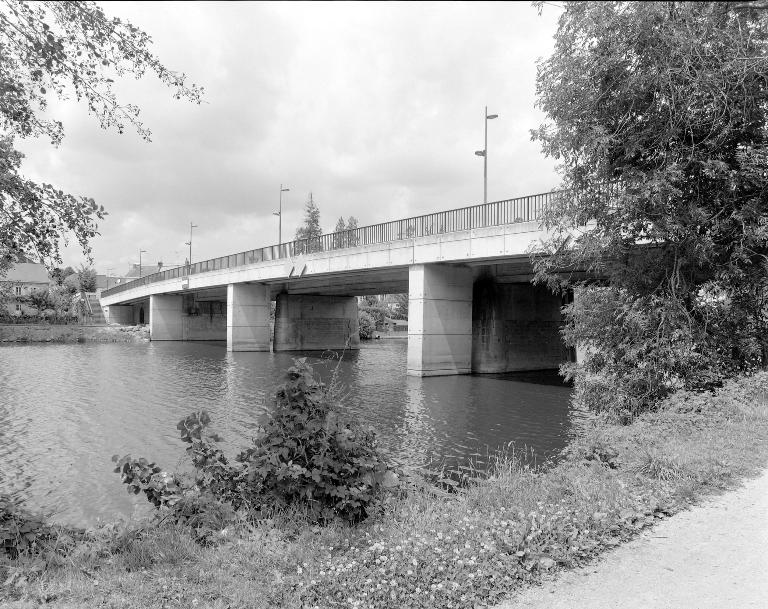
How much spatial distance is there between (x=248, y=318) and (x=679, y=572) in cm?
4195

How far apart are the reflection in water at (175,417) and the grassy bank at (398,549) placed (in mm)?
1572

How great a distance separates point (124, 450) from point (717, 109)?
1396cm

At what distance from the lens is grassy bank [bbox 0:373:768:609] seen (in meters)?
3.85

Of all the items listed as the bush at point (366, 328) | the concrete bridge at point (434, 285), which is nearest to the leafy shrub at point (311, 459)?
the concrete bridge at point (434, 285)

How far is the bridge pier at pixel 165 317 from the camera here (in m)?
59.7

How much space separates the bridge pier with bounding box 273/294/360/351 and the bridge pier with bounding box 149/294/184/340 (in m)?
20.4

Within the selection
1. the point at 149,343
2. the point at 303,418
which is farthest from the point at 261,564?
the point at 149,343

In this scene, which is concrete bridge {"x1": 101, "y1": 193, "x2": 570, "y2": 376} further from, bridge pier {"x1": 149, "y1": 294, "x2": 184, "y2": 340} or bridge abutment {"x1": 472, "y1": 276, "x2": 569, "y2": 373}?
bridge pier {"x1": 149, "y1": 294, "x2": 184, "y2": 340}

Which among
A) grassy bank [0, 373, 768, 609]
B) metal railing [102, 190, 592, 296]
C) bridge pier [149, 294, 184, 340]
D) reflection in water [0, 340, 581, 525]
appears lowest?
reflection in water [0, 340, 581, 525]

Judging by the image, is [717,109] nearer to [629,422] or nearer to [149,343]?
[629,422]

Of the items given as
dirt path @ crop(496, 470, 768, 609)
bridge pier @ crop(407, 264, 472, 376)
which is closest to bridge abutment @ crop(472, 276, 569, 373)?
bridge pier @ crop(407, 264, 472, 376)

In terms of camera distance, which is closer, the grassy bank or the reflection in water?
the grassy bank

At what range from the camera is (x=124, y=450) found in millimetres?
12305

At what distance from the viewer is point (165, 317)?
60.4m
